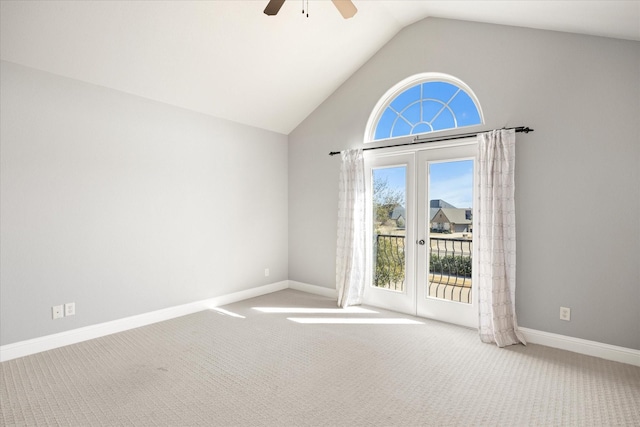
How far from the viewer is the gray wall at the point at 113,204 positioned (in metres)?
2.90

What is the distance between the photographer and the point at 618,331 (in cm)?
284

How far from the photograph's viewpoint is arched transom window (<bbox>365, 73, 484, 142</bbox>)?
374 centimetres

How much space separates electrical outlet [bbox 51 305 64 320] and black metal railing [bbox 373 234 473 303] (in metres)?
3.51

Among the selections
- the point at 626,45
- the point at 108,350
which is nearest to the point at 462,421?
the point at 108,350

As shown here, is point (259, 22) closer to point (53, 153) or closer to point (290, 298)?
point (53, 153)

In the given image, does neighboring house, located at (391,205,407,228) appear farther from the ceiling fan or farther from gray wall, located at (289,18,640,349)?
the ceiling fan

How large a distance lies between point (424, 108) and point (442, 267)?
6.30 feet

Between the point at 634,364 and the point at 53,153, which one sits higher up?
the point at 53,153

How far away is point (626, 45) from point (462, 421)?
3.23m

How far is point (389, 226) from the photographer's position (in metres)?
4.34

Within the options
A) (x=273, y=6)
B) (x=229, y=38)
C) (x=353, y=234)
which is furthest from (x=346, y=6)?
(x=353, y=234)

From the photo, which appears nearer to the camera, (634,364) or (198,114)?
(634,364)

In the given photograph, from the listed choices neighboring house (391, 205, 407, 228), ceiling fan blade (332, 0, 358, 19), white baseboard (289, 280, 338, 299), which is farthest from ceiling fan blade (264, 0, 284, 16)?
white baseboard (289, 280, 338, 299)

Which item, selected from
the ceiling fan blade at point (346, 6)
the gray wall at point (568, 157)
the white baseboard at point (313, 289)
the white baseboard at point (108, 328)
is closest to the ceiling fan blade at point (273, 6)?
the ceiling fan blade at point (346, 6)
